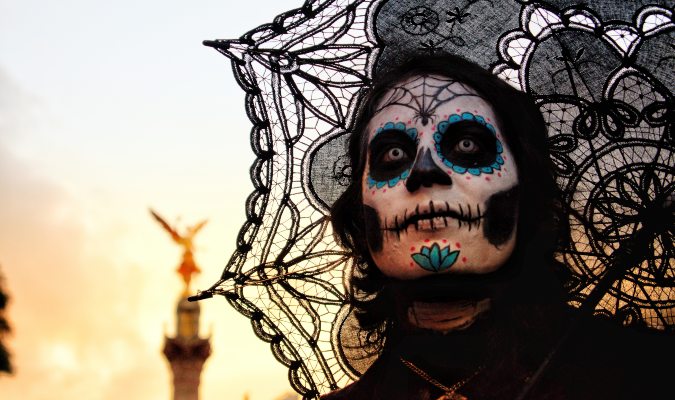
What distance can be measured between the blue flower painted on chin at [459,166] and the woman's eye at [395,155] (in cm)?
13

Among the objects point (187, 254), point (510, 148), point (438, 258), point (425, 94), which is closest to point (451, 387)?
point (438, 258)

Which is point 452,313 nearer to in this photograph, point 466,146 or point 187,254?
point 466,146

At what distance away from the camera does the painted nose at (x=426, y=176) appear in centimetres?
247

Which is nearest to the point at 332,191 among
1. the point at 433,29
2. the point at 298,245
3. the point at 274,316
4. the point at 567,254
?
the point at 298,245

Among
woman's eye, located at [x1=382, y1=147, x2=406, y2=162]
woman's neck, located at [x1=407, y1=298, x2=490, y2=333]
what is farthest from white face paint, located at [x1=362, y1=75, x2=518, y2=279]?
woman's neck, located at [x1=407, y1=298, x2=490, y2=333]

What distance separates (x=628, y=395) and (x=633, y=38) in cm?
126

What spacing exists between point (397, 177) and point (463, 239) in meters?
0.31

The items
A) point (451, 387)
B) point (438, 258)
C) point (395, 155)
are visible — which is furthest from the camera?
point (395, 155)

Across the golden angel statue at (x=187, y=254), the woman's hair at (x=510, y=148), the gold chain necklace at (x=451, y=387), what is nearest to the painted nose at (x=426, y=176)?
the woman's hair at (x=510, y=148)

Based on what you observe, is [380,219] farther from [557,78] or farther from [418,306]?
[557,78]

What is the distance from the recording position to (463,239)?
2.45 metres

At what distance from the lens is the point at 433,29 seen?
312 centimetres

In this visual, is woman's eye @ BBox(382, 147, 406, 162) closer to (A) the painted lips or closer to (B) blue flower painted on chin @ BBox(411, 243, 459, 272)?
(A) the painted lips

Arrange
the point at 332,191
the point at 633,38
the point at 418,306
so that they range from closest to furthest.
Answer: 1. the point at 418,306
2. the point at 633,38
3. the point at 332,191
